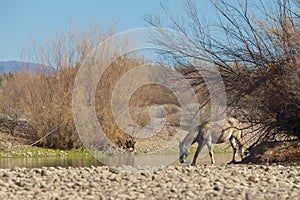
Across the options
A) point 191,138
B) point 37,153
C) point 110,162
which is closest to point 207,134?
point 191,138

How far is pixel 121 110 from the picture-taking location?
25.5 metres

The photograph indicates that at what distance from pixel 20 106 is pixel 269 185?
69.5ft

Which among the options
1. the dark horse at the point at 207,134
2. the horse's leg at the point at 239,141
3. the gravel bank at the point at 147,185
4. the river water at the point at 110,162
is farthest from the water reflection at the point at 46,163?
the gravel bank at the point at 147,185

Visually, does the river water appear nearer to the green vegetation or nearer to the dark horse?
the dark horse

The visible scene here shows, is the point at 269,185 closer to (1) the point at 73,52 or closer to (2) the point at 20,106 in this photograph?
(1) the point at 73,52

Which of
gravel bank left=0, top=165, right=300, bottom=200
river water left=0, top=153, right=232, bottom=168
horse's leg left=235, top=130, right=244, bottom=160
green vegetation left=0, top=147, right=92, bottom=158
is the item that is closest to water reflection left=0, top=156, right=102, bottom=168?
river water left=0, top=153, right=232, bottom=168

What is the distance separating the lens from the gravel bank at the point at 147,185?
8.92m

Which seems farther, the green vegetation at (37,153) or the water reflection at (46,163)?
the green vegetation at (37,153)

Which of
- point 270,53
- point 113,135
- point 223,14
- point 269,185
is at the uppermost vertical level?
point 223,14

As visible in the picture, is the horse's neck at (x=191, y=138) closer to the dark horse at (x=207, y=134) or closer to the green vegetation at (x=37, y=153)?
the dark horse at (x=207, y=134)

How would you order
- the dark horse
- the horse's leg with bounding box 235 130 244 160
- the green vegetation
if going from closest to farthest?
the dark horse → the horse's leg with bounding box 235 130 244 160 → the green vegetation

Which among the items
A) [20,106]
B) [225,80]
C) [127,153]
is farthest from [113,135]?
[225,80]

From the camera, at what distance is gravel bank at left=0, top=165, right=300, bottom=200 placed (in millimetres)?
8922

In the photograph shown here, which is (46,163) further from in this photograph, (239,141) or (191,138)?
(239,141)
